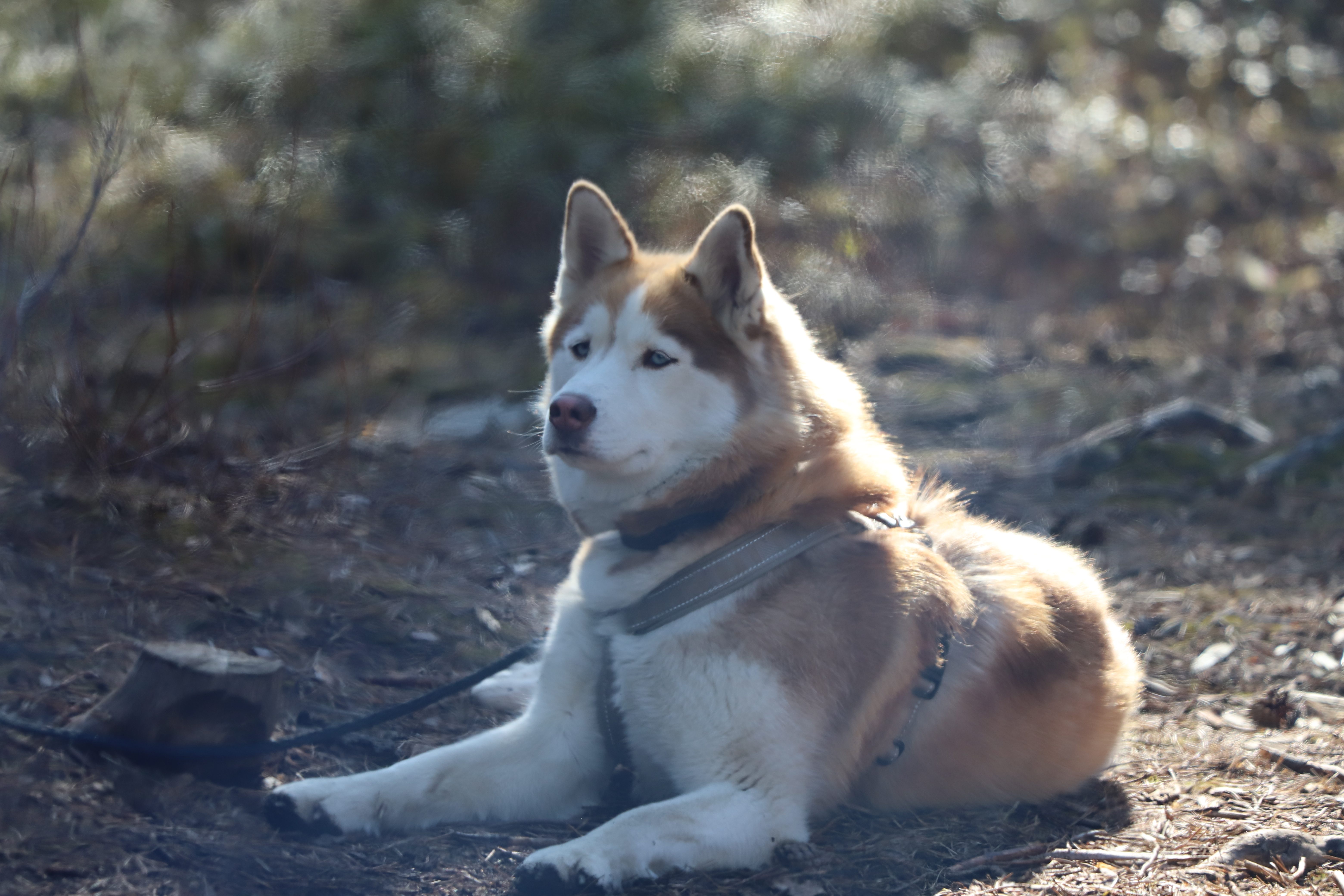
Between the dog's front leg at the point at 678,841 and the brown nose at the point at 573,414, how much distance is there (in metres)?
0.97

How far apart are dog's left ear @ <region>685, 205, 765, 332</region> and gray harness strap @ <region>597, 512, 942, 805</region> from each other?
63cm

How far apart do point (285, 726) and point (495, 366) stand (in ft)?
14.9

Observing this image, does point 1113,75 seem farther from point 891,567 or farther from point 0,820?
point 0,820

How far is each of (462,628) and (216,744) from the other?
1.39 m

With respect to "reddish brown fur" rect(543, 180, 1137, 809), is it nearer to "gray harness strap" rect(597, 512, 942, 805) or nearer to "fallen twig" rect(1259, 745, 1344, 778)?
"gray harness strap" rect(597, 512, 942, 805)

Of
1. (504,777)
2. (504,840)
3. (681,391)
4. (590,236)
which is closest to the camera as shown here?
(504,840)

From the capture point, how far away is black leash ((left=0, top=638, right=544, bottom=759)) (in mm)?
2719

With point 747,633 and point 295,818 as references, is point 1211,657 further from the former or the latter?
point 295,818

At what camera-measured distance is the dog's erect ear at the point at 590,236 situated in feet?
11.1

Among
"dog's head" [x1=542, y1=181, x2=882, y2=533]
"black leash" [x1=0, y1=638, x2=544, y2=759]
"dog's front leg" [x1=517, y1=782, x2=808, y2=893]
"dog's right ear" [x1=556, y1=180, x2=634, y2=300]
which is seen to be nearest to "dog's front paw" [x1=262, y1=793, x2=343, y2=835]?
"black leash" [x1=0, y1=638, x2=544, y2=759]

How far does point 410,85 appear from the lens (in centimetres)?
849

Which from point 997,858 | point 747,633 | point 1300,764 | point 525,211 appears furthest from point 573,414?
point 525,211

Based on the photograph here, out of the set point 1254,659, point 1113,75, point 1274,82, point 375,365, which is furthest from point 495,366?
point 1274,82

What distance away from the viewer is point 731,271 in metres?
3.16
